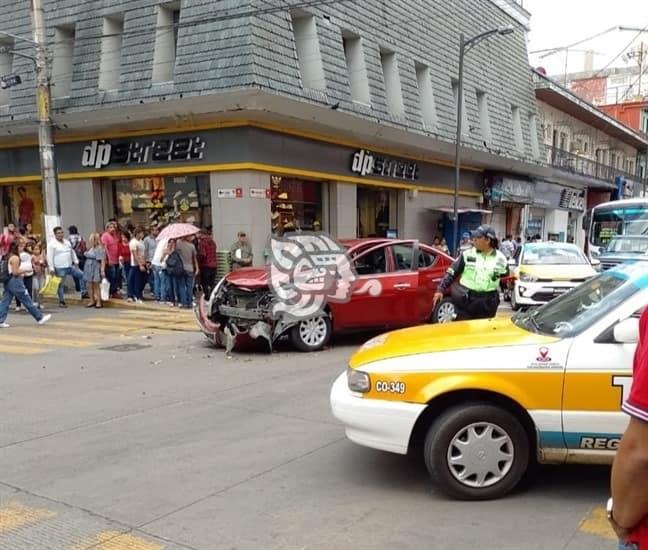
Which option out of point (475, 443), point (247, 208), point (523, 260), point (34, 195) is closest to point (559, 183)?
point (523, 260)

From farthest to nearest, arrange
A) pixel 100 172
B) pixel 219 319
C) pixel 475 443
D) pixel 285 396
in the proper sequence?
1. pixel 100 172
2. pixel 219 319
3. pixel 285 396
4. pixel 475 443

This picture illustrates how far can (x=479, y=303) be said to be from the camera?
632 cm

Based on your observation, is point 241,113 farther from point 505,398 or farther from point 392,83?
point 505,398

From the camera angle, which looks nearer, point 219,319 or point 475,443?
point 475,443

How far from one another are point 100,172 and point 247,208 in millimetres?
4867

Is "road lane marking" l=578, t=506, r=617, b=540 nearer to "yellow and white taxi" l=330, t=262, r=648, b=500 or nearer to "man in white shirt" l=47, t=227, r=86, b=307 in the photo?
"yellow and white taxi" l=330, t=262, r=648, b=500

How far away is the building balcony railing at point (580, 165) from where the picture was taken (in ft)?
96.4

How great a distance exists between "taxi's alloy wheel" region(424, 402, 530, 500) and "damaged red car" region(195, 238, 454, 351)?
4850mm

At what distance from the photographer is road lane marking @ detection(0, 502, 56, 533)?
3.47m

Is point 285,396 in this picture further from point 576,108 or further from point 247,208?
point 576,108

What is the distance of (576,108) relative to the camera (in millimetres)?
29719

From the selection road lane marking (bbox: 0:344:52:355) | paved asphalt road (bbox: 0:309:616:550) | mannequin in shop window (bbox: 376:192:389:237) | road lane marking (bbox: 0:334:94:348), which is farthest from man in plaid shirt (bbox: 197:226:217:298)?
mannequin in shop window (bbox: 376:192:389:237)
